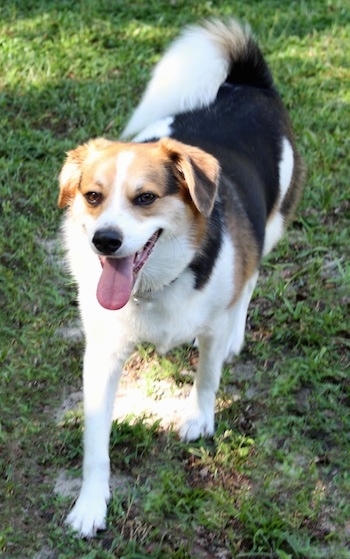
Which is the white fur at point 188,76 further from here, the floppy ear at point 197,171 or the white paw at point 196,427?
the white paw at point 196,427

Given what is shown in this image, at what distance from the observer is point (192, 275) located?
3.14 meters

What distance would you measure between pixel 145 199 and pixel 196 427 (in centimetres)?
115

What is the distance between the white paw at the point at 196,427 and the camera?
11.8 feet

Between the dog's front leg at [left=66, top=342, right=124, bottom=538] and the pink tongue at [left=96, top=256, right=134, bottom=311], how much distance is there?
0.36 meters

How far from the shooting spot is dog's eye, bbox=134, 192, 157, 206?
2924mm

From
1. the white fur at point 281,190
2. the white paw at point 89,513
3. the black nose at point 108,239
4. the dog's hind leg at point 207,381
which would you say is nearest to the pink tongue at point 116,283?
the black nose at point 108,239

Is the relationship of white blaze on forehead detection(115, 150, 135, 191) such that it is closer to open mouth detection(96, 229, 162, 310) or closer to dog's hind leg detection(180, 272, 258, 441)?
open mouth detection(96, 229, 162, 310)

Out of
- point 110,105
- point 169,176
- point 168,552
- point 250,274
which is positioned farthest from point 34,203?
point 168,552

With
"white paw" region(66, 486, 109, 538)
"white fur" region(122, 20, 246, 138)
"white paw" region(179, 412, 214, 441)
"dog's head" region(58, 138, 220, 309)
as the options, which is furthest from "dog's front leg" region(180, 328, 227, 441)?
"white fur" region(122, 20, 246, 138)

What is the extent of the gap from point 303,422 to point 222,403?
37 cm

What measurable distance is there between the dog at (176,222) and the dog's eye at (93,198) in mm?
11

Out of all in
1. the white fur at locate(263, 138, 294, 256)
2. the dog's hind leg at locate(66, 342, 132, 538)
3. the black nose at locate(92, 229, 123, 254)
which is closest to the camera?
the black nose at locate(92, 229, 123, 254)

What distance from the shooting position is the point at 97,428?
10.7ft

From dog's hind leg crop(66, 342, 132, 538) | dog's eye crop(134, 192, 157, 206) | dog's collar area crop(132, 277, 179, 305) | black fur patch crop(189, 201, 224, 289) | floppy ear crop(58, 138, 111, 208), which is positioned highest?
dog's eye crop(134, 192, 157, 206)
